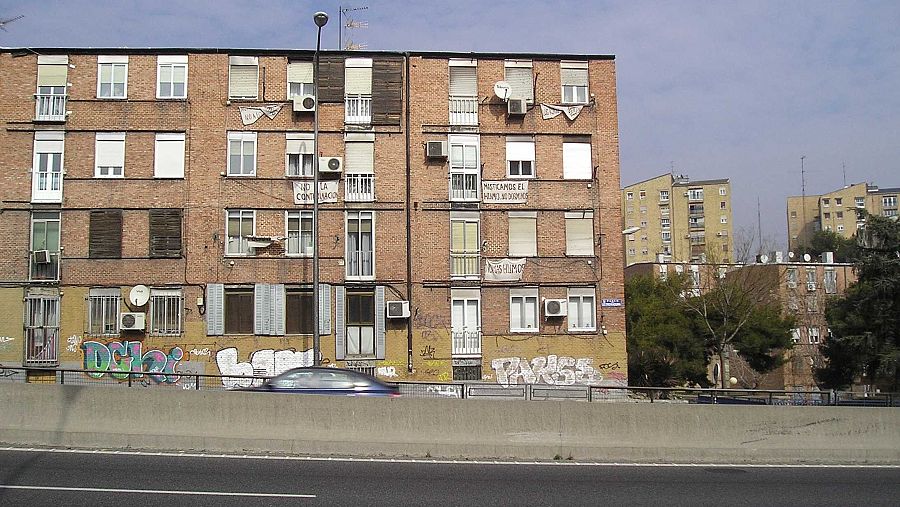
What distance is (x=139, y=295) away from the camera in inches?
1204

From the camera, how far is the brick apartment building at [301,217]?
30938mm

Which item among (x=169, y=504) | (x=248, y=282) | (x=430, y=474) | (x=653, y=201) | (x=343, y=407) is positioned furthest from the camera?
(x=653, y=201)

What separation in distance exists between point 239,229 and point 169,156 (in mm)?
3923

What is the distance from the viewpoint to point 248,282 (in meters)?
31.2

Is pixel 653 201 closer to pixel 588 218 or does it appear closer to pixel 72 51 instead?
pixel 588 218

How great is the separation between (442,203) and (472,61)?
5.95 meters

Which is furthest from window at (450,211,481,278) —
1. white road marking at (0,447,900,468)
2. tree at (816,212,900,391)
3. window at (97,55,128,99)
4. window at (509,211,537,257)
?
white road marking at (0,447,900,468)

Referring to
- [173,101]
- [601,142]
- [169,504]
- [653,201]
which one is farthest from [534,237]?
[653,201]

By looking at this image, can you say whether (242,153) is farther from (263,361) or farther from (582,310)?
(582,310)

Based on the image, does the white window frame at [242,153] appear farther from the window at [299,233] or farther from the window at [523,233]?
the window at [523,233]

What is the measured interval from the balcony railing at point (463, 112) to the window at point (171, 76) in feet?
34.5

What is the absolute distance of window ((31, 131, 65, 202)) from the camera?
3125 cm

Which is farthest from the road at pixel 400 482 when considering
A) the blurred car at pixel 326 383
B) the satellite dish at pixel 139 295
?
the satellite dish at pixel 139 295

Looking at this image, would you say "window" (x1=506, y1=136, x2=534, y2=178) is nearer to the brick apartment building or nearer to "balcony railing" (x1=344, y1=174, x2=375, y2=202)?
the brick apartment building
